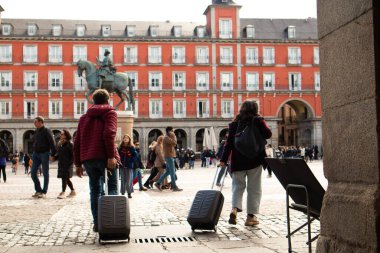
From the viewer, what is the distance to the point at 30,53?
54156 mm

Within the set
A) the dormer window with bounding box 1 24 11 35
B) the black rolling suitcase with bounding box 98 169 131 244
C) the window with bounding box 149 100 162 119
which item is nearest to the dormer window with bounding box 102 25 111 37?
the window with bounding box 149 100 162 119

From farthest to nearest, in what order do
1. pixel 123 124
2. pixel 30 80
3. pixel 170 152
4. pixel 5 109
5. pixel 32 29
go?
pixel 32 29 → pixel 30 80 → pixel 5 109 → pixel 123 124 → pixel 170 152

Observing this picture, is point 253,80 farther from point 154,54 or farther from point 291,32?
point 154,54

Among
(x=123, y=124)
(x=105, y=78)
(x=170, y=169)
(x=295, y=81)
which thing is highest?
(x=295, y=81)

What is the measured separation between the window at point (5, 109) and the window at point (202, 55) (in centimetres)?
1903

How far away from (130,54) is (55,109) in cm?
923

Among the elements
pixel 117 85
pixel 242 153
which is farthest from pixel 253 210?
pixel 117 85

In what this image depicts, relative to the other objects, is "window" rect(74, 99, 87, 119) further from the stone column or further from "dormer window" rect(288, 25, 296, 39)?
the stone column

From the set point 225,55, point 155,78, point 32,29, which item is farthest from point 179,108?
point 32,29

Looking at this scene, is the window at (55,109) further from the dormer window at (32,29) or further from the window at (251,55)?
the window at (251,55)

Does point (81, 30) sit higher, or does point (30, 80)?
point (81, 30)

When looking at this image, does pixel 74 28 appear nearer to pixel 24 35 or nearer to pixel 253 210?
pixel 24 35

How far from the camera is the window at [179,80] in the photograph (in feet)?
184

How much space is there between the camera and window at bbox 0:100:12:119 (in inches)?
2089
